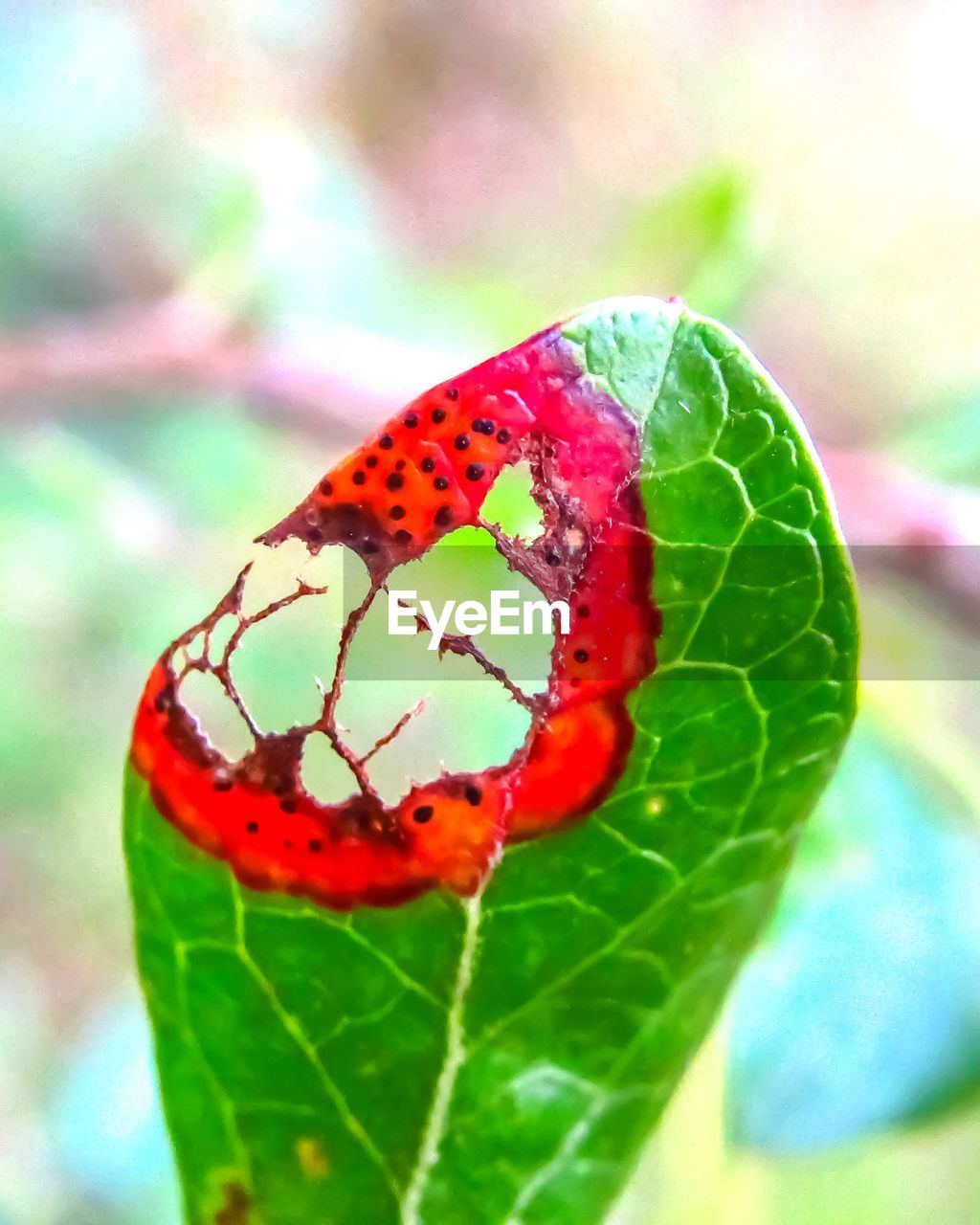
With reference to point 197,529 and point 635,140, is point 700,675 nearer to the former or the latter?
point 197,529

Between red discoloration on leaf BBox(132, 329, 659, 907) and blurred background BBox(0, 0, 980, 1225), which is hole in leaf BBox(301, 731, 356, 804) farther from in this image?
blurred background BBox(0, 0, 980, 1225)

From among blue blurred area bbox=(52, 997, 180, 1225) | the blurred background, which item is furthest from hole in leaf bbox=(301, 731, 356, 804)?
blue blurred area bbox=(52, 997, 180, 1225)

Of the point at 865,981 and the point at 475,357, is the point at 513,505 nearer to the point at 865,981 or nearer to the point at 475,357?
the point at 865,981

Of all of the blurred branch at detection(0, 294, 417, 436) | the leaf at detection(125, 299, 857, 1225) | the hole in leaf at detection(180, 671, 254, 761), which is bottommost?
the leaf at detection(125, 299, 857, 1225)

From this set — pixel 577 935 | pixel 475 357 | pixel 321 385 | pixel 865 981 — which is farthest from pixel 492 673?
pixel 475 357

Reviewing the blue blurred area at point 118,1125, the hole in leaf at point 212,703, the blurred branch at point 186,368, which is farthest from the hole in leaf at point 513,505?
the blue blurred area at point 118,1125

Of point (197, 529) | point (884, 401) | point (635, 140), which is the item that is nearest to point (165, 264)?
point (197, 529)
